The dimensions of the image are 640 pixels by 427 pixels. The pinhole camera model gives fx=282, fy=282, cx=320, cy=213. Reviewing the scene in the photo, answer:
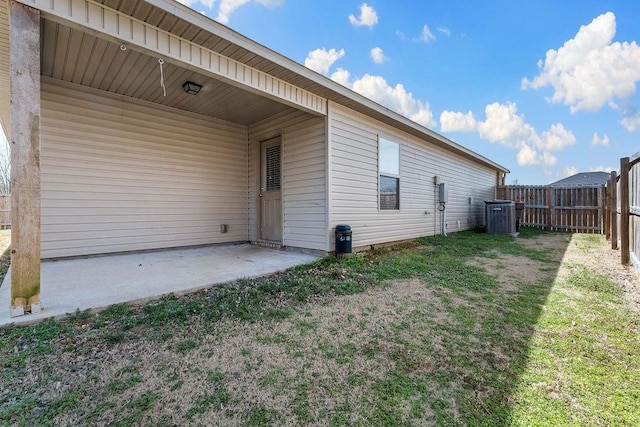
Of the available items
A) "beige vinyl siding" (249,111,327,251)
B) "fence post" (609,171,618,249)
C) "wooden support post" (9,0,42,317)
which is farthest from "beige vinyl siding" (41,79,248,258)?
"fence post" (609,171,618,249)

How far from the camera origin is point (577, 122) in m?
13.0

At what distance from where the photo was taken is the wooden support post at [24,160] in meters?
2.36

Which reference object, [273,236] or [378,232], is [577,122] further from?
[273,236]

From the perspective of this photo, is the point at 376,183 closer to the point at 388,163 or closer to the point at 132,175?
the point at 388,163

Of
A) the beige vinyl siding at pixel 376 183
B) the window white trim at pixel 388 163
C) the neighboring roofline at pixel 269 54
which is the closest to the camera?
the neighboring roofline at pixel 269 54

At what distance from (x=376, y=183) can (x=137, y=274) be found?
464cm

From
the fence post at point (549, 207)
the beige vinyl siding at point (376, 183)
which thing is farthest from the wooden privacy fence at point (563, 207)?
the beige vinyl siding at point (376, 183)

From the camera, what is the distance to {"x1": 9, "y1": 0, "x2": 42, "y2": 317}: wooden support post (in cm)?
236

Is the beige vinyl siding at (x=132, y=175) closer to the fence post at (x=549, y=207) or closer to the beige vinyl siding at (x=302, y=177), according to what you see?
the beige vinyl siding at (x=302, y=177)

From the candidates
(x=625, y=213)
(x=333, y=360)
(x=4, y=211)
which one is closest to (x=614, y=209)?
(x=625, y=213)

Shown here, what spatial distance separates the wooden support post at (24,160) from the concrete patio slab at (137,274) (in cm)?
29

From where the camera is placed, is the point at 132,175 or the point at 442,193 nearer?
the point at 132,175

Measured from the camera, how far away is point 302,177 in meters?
5.52

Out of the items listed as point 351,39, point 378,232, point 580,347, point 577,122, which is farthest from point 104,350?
point 577,122
